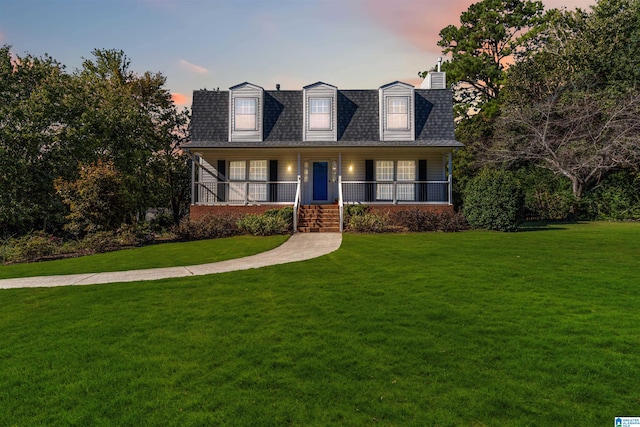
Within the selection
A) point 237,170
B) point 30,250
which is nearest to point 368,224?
point 237,170

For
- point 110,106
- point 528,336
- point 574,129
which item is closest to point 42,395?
point 528,336

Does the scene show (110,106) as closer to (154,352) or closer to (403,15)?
(403,15)

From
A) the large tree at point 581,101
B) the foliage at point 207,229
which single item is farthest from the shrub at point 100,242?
the large tree at point 581,101

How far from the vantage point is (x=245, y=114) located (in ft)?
67.1

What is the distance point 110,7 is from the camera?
1353cm

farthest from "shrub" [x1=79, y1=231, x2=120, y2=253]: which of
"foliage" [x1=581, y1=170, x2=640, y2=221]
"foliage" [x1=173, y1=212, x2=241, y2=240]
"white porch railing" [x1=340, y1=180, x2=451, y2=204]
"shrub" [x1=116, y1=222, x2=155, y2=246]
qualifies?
"foliage" [x1=581, y1=170, x2=640, y2=221]

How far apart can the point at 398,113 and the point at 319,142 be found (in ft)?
15.9

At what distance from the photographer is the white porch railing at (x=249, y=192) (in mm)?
20422

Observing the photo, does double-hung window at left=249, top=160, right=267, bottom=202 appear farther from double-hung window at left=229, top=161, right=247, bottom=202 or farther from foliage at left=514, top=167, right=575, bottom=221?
foliage at left=514, top=167, right=575, bottom=221

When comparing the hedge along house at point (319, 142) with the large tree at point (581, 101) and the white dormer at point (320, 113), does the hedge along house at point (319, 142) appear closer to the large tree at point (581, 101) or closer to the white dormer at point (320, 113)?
the white dormer at point (320, 113)

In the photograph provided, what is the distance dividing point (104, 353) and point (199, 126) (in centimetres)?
1850

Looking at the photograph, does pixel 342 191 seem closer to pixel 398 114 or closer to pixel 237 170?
pixel 398 114

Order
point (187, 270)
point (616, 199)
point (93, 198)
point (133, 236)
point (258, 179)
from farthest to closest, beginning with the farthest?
point (616, 199)
point (258, 179)
point (93, 198)
point (133, 236)
point (187, 270)

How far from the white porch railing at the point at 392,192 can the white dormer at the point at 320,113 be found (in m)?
3.20
